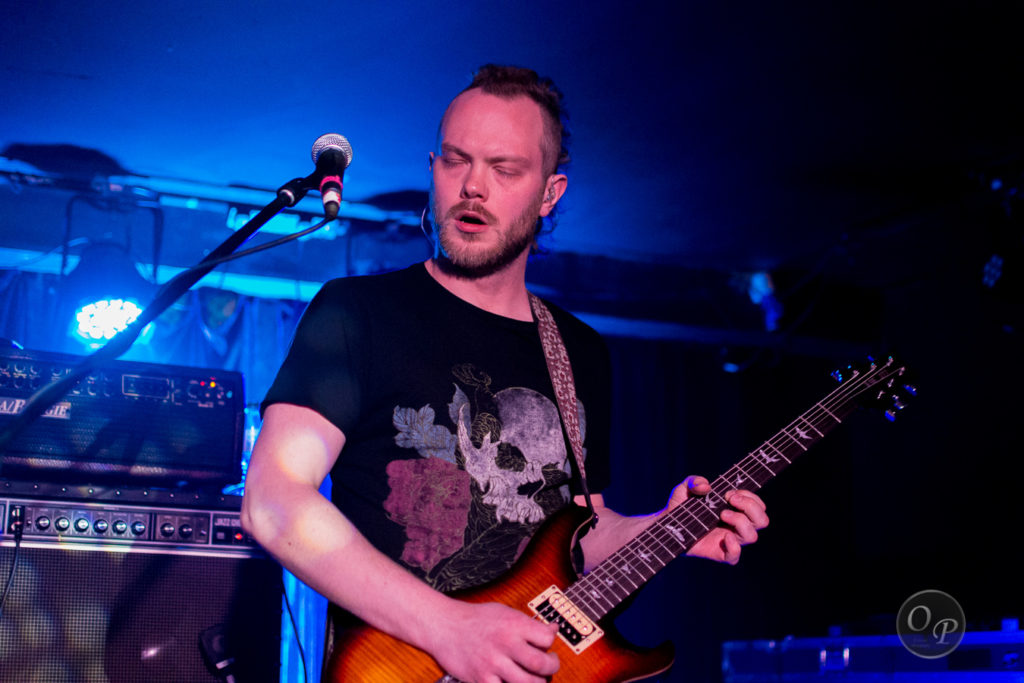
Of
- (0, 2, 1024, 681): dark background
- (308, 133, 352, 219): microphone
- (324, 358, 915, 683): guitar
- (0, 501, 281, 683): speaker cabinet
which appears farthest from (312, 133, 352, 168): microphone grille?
(0, 2, 1024, 681): dark background

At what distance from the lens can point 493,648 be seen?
5.68 feet

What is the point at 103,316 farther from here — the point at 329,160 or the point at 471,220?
the point at 329,160

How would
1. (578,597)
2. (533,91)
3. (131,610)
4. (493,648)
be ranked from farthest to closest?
(131,610) → (533,91) → (578,597) → (493,648)

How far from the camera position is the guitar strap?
7.59 feet

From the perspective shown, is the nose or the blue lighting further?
the blue lighting

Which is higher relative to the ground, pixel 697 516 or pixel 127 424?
pixel 127 424

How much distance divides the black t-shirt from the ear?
14.8 inches

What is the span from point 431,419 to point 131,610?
1163 mm

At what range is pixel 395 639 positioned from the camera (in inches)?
71.2

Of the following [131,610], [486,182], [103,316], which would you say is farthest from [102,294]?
[486,182]

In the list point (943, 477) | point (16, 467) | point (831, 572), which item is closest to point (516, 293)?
point (16, 467)

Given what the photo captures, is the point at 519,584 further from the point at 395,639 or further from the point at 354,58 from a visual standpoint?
the point at 354,58

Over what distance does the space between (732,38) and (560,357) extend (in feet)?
6.26

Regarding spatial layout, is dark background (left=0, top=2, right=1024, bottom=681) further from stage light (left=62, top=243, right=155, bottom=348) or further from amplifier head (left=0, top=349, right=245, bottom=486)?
amplifier head (left=0, top=349, right=245, bottom=486)
